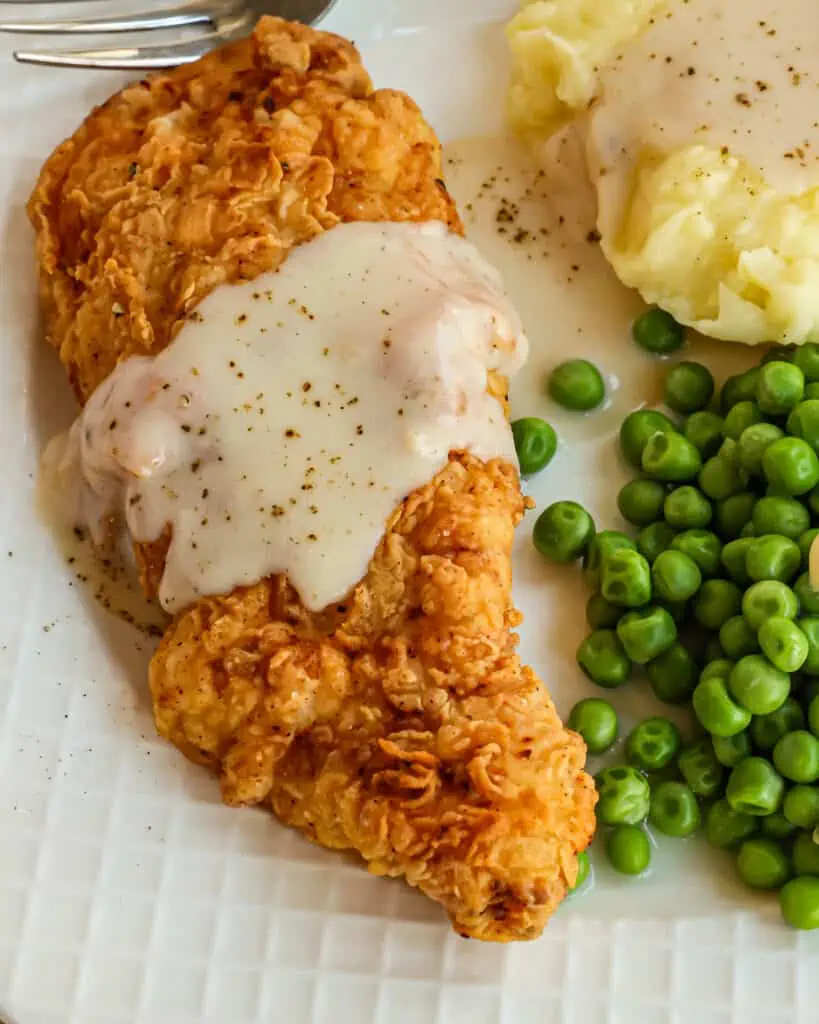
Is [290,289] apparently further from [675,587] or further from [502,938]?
[502,938]

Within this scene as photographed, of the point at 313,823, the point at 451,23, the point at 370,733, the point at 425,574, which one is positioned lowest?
the point at 313,823

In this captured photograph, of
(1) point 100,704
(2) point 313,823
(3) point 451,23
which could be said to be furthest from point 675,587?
(3) point 451,23

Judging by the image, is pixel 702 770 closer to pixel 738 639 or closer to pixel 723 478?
pixel 738 639

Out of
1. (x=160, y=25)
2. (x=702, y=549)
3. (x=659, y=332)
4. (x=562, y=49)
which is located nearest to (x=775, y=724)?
(x=702, y=549)

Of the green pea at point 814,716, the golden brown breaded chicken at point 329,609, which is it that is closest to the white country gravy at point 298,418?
the golden brown breaded chicken at point 329,609

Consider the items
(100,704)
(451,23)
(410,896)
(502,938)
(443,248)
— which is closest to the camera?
(502,938)

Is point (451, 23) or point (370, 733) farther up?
point (451, 23)

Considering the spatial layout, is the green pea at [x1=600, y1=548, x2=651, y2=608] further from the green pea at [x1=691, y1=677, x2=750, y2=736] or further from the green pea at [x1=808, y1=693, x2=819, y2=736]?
the green pea at [x1=808, y1=693, x2=819, y2=736]
